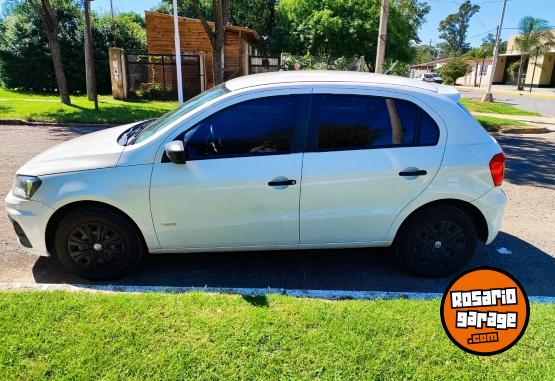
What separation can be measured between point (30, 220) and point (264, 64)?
67.1ft

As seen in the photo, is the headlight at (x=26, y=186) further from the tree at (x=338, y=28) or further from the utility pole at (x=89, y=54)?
the tree at (x=338, y=28)

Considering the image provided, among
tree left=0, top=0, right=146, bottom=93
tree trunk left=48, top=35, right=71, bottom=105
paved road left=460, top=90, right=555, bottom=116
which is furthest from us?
paved road left=460, top=90, right=555, bottom=116

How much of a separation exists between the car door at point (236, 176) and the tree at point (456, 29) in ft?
389

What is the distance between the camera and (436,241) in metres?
3.74

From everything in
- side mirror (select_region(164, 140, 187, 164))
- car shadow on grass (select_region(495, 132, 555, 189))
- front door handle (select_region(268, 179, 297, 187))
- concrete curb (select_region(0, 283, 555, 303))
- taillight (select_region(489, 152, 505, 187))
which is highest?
side mirror (select_region(164, 140, 187, 164))

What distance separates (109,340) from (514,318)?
2.30 metres

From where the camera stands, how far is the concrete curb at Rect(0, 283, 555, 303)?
10.8 feet

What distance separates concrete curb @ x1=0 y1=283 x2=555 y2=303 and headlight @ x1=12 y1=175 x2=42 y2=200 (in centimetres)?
73

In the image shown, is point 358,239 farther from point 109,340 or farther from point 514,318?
point 109,340

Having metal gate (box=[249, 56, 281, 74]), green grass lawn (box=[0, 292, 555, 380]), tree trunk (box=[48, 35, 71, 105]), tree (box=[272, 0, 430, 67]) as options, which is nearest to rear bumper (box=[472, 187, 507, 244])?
green grass lawn (box=[0, 292, 555, 380])

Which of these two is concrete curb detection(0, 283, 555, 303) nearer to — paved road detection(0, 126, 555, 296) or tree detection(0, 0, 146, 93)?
paved road detection(0, 126, 555, 296)

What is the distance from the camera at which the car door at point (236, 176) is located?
133 inches

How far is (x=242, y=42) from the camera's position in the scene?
22.2 meters

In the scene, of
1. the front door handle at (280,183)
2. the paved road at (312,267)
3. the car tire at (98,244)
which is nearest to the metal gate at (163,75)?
the paved road at (312,267)
